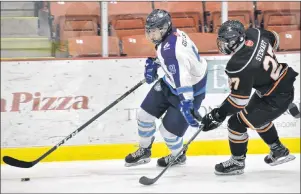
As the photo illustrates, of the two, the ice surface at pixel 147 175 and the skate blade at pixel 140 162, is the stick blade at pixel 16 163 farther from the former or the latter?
the skate blade at pixel 140 162

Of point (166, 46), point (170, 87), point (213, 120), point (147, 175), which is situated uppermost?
point (166, 46)

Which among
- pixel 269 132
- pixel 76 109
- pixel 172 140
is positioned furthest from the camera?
pixel 76 109

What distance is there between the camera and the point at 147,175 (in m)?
4.02

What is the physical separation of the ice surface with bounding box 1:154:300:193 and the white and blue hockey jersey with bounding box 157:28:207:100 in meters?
0.52

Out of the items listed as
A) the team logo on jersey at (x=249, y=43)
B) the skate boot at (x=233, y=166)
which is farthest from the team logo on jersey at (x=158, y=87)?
the team logo on jersey at (x=249, y=43)

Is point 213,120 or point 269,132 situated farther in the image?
point 269,132

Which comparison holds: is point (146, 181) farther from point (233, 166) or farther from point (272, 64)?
point (272, 64)

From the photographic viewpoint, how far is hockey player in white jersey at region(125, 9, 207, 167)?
12.2 feet

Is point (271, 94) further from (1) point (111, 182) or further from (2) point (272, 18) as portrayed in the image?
(2) point (272, 18)

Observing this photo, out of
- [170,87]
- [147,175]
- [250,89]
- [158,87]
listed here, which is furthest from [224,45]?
[147,175]

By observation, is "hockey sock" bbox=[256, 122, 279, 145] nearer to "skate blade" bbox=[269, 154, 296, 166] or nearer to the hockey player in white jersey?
"skate blade" bbox=[269, 154, 296, 166]

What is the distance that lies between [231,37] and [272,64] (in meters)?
0.29

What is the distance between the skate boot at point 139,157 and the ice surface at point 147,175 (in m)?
0.04

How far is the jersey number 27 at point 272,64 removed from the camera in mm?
3545
